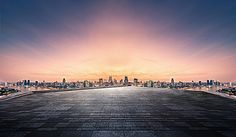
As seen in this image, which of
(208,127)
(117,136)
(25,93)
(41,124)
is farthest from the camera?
(25,93)

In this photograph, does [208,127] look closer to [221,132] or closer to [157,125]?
[221,132]

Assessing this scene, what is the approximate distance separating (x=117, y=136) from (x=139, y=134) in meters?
1.04

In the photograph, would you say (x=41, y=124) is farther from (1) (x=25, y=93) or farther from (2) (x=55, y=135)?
(1) (x=25, y=93)

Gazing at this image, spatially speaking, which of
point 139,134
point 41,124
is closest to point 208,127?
point 139,134

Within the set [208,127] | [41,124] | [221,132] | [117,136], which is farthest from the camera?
[41,124]

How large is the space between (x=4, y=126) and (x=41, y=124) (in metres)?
1.86

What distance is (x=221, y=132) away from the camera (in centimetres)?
807

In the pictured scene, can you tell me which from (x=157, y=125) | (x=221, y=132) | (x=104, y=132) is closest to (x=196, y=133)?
(x=221, y=132)

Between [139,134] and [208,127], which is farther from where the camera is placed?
[208,127]

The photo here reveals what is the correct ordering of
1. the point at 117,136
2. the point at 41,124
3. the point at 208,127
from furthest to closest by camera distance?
the point at 41,124, the point at 208,127, the point at 117,136

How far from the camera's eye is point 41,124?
9.52 metres

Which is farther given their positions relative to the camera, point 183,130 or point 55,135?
point 183,130

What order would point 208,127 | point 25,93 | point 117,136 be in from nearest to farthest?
point 117,136 → point 208,127 → point 25,93

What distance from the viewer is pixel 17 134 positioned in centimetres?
775
